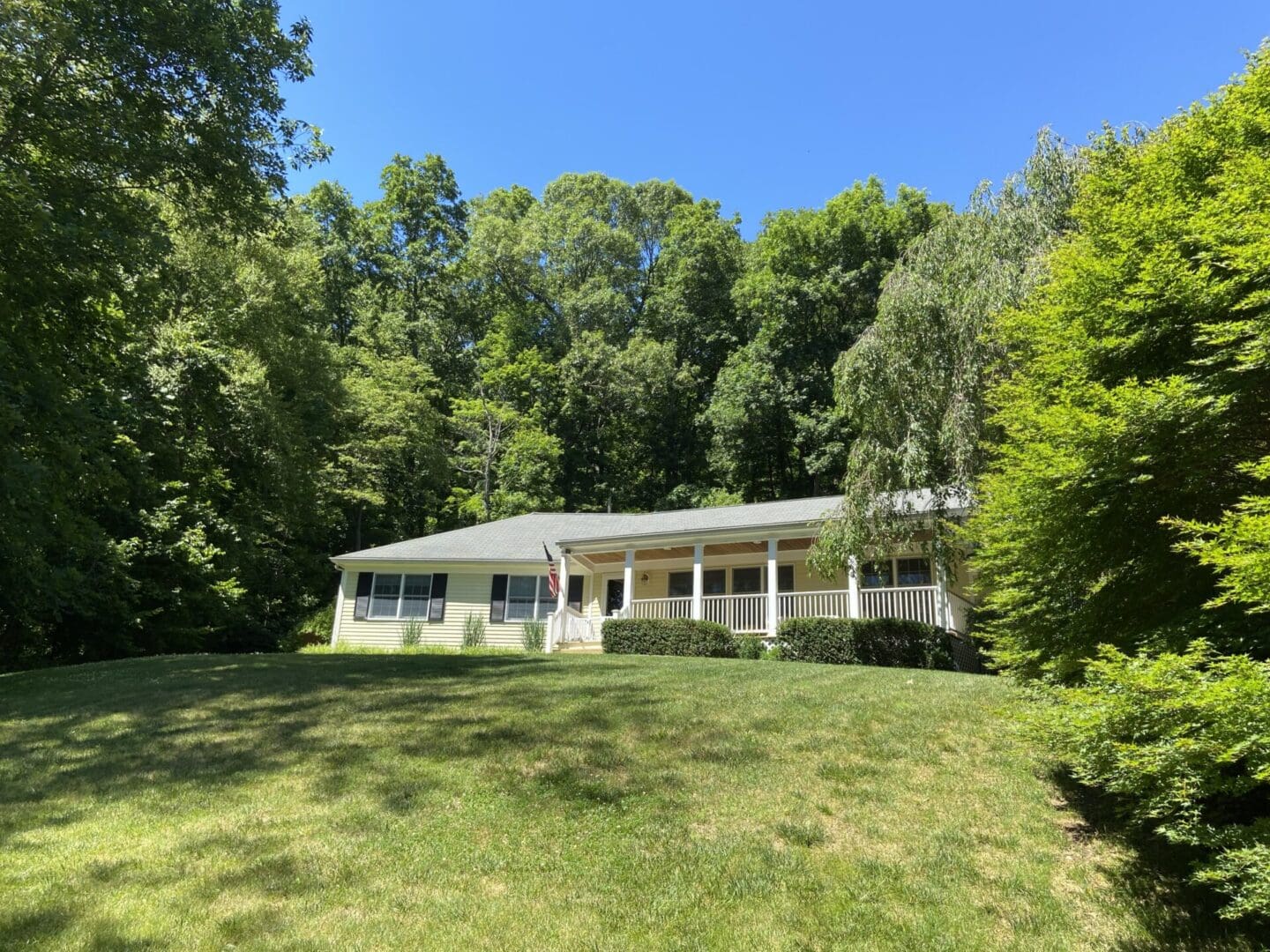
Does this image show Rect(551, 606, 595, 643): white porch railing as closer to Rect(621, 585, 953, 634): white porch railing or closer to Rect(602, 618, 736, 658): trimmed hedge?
Rect(621, 585, 953, 634): white porch railing

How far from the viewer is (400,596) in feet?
67.4

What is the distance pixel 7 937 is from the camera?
11.6 feet

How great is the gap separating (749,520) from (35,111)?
14484mm

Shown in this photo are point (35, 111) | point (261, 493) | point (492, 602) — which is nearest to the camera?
point (35, 111)

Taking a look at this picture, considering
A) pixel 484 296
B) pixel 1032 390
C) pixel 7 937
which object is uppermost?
pixel 484 296

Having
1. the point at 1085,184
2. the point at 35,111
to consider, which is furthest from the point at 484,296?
the point at 1085,184

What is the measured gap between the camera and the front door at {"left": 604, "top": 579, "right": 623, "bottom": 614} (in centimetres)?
2133

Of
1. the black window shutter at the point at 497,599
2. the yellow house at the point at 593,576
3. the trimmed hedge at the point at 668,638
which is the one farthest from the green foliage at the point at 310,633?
the trimmed hedge at the point at 668,638

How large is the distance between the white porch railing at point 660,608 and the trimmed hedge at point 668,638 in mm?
1800

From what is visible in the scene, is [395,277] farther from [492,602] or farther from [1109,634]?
[1109,634]

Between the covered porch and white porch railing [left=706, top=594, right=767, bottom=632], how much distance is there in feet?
0.07

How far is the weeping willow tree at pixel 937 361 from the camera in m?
11.7

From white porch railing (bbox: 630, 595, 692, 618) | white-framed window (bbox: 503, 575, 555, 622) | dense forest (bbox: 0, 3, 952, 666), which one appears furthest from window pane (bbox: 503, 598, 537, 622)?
dense forest (bbox: 0, 3, 952, 666)

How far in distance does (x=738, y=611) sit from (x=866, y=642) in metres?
3.74
